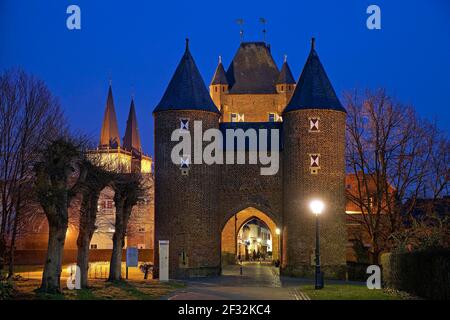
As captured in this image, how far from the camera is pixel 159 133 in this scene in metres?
39.5

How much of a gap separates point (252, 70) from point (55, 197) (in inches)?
1428

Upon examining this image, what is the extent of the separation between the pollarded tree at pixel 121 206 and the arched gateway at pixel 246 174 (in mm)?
6348

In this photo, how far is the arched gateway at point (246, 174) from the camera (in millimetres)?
38938

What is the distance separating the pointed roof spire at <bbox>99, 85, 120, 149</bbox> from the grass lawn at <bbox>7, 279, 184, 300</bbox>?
62.2 metres

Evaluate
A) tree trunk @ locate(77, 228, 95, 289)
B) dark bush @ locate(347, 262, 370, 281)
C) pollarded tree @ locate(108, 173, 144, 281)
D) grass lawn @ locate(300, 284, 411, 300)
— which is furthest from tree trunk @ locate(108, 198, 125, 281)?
dark bush @ locate(347, 262, 370, 281)

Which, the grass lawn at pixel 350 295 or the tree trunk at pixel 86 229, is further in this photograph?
the tree trunk at pixel 86 229

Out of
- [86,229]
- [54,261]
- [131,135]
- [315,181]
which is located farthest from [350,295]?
[131,135]

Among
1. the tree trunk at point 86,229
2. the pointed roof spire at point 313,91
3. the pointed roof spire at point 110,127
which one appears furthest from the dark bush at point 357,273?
the pointed roof spire at point 110,127

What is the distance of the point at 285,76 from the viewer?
187 ft

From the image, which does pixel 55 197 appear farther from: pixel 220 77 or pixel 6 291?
pixel 220 77

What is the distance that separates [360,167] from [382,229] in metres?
4.18

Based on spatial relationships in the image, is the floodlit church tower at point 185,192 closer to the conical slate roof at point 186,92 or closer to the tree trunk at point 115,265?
the conical slate roof at point 186,92
